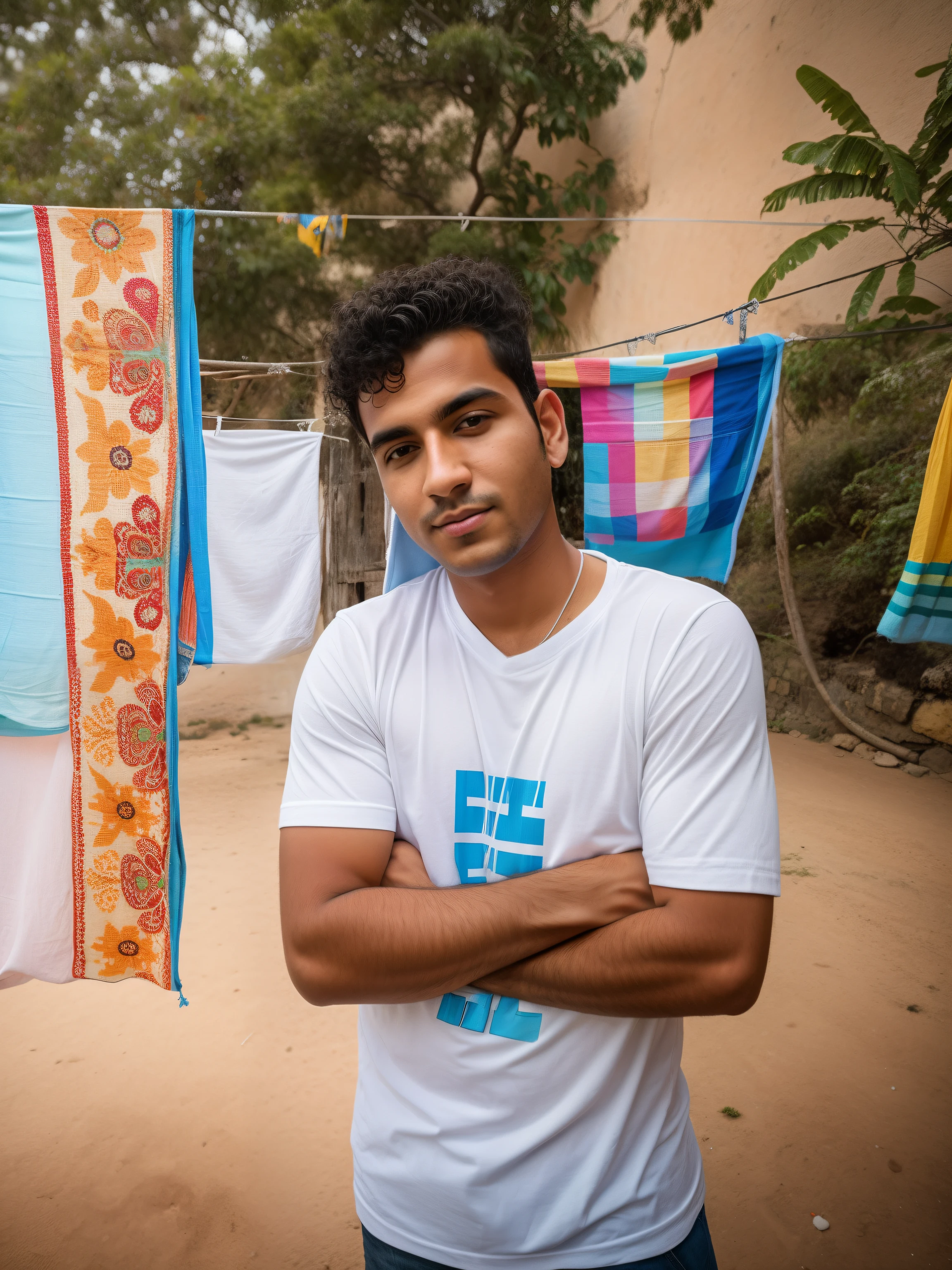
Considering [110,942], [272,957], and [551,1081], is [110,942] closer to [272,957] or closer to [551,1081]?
[551,1081]

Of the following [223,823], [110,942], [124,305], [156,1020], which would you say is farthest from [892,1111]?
[223,823]

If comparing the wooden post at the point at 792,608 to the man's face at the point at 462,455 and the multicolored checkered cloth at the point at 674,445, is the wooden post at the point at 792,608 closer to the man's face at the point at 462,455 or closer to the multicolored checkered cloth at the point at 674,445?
the multicolored checkered cloth at the point at 674,445

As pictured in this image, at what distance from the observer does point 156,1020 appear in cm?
324

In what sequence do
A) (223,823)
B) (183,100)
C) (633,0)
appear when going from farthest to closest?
(183,100) → (633,0) → (223,823)

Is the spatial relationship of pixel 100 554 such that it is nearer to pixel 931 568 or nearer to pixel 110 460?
pixel 110 460

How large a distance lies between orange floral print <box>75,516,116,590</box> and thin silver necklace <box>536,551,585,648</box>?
4.35ft

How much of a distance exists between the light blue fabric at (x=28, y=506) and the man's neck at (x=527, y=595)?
1.31 m

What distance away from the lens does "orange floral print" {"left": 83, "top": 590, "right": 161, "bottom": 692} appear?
1947 millimetres

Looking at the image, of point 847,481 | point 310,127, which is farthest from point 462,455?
point 310,127

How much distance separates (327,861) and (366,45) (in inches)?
357

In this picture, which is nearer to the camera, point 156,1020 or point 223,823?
point 156,1020

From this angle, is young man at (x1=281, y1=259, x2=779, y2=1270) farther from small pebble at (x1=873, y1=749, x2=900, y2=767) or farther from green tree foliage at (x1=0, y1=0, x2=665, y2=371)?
green tree foliage at (x1=0, y1=0, x2=665, y2=371)

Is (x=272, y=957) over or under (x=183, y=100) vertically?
under

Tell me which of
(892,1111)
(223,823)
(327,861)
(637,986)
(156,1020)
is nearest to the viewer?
(637,986)
